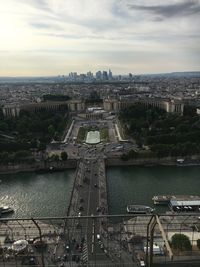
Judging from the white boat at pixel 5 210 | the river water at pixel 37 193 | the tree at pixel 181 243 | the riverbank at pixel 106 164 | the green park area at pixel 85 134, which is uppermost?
the tree at pixel 181 243

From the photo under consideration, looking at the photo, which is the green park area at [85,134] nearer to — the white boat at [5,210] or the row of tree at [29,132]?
the row of tree at [29,132]

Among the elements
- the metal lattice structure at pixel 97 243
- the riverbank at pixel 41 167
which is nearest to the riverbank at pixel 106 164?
the riverbank at pixel 41 167

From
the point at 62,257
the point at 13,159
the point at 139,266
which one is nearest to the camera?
the point at 139,266

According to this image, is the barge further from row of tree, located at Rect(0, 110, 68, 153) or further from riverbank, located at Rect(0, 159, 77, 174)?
row of tree, located at Rect(0, 110, 68, 153)

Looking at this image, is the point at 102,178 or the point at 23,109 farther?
the point at 23,109

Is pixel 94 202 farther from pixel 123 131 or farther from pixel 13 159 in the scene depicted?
pixel 123 131

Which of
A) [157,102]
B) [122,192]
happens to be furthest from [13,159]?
[157,102]

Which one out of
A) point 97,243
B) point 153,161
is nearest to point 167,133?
point 153,161

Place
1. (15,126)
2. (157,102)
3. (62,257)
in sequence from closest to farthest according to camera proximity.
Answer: (62,257) → (15,126) → (157,102)
